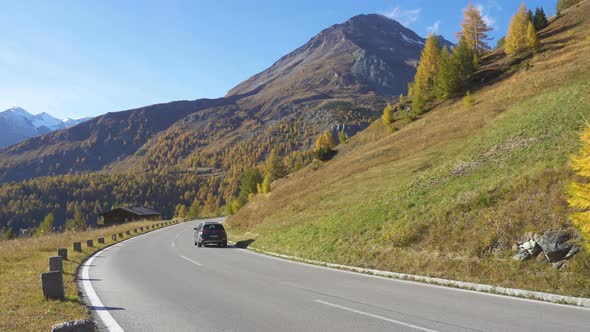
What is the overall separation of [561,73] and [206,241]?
39110mm

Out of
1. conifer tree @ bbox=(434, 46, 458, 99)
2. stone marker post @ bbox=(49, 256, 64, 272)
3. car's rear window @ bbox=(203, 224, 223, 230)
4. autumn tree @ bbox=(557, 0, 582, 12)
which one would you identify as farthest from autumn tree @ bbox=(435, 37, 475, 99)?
stone marker post @ bbox=(49, 256, 64, 272)

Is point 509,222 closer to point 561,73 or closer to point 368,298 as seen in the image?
point 368,298

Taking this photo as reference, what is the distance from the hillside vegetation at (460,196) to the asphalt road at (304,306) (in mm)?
1874

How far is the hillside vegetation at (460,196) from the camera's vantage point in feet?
41.1

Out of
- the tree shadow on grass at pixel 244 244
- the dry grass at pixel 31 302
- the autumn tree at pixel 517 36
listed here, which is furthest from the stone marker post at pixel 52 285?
the autumn tree at pixel 517 36

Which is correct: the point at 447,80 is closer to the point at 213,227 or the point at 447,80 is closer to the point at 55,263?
the point at 213,227

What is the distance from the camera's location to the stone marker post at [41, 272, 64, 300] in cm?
961

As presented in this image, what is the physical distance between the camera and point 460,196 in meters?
17.8

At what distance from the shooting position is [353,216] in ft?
75.8

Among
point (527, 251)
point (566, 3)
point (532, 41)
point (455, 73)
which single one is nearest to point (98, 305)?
point (527, 251)

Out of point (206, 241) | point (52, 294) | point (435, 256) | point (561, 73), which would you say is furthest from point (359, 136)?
point (52, 294)

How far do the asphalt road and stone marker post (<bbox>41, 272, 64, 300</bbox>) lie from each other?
32.1 inches

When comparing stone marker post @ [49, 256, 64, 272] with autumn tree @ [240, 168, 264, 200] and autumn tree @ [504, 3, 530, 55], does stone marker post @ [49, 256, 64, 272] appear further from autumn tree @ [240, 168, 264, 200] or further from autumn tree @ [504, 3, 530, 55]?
autumn tree @ [240, 168, 264, 200]

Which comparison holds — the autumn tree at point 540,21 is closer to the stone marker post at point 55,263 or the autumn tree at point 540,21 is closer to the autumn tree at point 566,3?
the autumn tree at point 566,3
